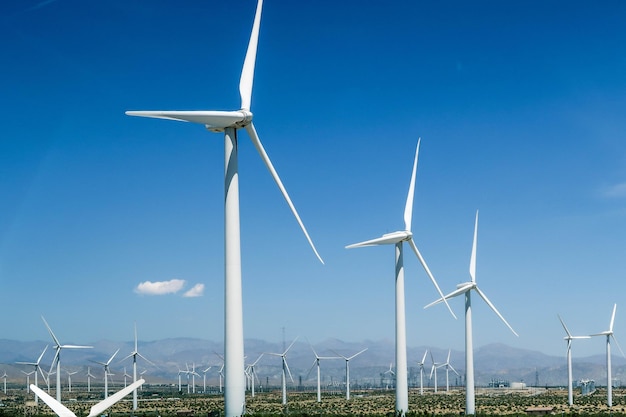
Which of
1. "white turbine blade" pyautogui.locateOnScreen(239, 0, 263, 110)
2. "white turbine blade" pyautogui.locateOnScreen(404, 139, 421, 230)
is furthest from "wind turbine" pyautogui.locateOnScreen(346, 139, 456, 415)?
"white turbine blade" pyautogui.locateOnScreen(239, 0, 263, 110)

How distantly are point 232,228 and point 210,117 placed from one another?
20.5 feet

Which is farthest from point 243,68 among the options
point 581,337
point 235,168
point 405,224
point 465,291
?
point 581,337

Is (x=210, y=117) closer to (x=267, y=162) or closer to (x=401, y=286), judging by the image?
(x=267, y=162)

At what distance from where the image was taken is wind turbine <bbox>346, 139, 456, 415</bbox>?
69.8 meters

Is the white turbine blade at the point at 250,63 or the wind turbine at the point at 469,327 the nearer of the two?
the white turbine blade at the point at 250,63

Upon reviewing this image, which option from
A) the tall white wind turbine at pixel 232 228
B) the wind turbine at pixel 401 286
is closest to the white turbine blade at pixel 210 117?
the tall white wind turbine at pixel 232 228

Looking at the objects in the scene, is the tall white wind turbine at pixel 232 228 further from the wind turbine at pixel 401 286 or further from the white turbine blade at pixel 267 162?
the wind turbine at pixel 401 286

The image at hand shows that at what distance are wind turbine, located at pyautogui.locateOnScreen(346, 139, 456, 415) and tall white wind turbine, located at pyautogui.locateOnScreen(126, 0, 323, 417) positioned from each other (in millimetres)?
25444

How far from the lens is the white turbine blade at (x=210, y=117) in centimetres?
4391

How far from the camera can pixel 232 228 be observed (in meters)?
45.7

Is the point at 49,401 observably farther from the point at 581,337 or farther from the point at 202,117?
the point at 581,337

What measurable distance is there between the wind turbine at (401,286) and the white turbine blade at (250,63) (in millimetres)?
25292

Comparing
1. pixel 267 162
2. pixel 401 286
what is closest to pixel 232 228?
pixel 267 162

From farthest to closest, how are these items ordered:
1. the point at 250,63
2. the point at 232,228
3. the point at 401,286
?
the point at 401,286 < the point at 250,63 < the point at 232,228
